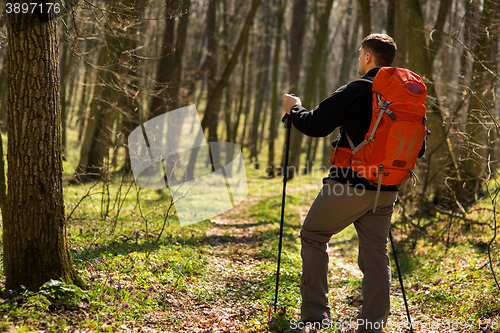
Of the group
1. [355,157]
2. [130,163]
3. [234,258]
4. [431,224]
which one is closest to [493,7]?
[431,224]

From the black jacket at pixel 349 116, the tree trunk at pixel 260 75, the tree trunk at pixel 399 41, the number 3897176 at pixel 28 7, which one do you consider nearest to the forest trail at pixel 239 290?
the black jacket at pixel 349 116

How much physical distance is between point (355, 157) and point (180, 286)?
241 centimetres

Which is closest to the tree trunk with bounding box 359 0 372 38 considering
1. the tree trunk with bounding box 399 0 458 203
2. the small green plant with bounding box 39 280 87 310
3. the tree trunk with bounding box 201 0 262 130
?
the tree trunk with bounding box 399 0 458 203

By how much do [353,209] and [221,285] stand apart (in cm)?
223

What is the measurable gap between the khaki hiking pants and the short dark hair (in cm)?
106

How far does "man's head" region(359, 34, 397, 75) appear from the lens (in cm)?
309

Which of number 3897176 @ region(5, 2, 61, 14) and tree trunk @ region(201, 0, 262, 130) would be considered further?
tree trunk @ region(201, 0, 262, 130)

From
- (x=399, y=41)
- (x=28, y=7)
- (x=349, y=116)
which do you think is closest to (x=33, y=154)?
(x=28, y=7)

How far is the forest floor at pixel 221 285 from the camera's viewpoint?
313 cm

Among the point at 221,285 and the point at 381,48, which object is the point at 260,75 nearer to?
the point at 221,285

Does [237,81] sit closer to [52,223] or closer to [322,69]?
[322,69]

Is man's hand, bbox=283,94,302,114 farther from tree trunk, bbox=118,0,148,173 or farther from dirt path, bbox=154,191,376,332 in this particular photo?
tree trunk, bbox=118,0,148,173

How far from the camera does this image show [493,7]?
21.8 feet

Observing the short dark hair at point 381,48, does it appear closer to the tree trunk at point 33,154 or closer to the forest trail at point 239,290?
the forest trail at point 239,290
